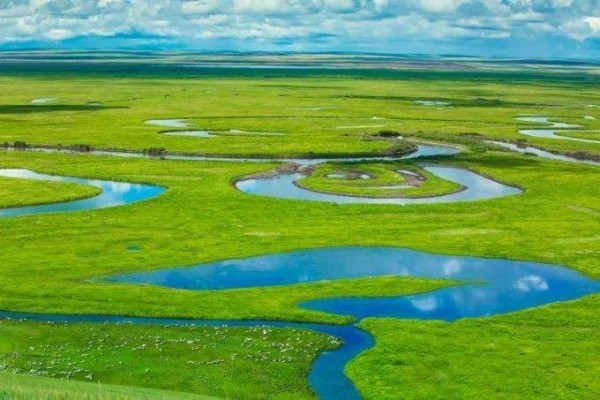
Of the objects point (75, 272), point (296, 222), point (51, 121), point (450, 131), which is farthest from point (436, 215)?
point (51, 121)

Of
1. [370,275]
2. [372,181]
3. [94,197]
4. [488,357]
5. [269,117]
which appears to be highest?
[269,117]

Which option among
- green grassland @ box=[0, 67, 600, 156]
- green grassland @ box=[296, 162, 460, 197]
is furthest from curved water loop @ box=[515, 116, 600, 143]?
green grassland @ box=[296, 162, 460, 197]

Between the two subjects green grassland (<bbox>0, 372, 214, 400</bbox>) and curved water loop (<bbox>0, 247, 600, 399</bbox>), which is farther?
curved water loop (<bbox>0, 247, 600, 399</bbox>)

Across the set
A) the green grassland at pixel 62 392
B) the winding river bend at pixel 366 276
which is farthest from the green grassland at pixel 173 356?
the green grassland at pixel 62 392

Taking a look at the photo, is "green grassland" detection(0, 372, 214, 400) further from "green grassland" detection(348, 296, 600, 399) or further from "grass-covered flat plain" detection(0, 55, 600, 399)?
"green grassland" detection(348, 296, 600, 399)

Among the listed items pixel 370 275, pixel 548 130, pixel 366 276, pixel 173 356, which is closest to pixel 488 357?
pixel 366 276

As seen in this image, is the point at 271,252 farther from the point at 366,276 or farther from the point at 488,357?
the point at 488,357
